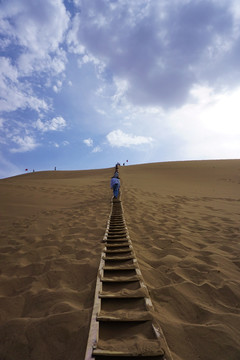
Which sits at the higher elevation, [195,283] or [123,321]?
[123,321]

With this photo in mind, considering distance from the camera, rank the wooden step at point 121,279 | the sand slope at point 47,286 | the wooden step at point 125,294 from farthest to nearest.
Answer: the wooden step at point 121,279, the wooden step at point 125,294, the sand slope at point 47,286

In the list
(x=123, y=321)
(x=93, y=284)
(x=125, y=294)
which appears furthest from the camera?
(x=93, y=284)

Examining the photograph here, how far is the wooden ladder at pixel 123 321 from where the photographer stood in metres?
1.27

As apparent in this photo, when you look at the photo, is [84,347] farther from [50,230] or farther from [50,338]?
[50,230]

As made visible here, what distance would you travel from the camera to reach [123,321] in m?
1.59

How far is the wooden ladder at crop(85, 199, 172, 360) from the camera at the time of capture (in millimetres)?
1271

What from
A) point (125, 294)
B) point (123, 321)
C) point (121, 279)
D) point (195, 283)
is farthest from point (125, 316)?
point (195, 283)

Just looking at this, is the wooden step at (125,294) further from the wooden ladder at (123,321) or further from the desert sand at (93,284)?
the desert sand at (93,284)

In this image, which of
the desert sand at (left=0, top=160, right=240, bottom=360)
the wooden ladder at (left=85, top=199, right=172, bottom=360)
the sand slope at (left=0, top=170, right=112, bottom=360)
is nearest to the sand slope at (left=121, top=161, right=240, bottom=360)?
the desert sand at (left=0, top=160, right=240, bottom=360)

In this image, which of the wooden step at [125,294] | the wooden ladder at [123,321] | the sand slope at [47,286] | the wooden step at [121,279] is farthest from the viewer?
the wooden step at [121,279]

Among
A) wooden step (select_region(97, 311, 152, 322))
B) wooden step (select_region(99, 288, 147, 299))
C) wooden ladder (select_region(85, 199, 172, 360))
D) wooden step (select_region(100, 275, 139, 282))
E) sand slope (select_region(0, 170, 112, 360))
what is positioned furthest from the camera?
wooden step (select_region(100, 275, 139, 282))

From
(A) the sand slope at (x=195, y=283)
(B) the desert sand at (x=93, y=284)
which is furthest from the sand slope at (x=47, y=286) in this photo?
A: (A) the sand slope at (x=195, y=283)

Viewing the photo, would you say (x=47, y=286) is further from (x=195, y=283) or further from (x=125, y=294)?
(x=195, y=283)

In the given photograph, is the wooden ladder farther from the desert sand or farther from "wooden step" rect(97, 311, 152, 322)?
the desert sand
